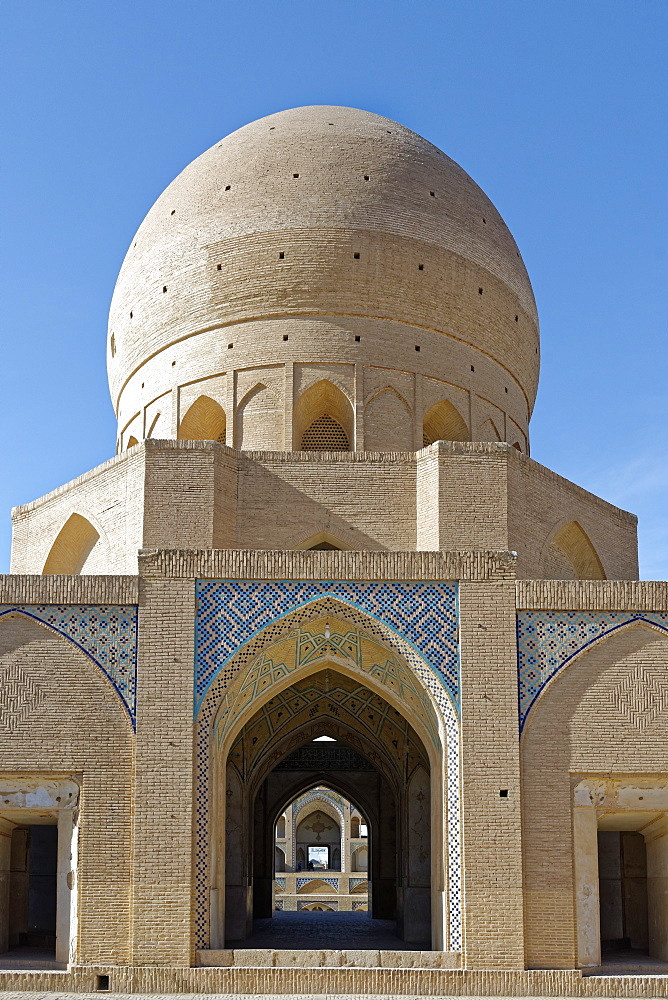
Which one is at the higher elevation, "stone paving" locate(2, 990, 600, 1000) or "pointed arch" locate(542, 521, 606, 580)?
"pointed arch" locate(542, 521, 606, 580)

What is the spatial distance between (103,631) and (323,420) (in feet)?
13.2

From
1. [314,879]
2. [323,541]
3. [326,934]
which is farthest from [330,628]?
[314,879]

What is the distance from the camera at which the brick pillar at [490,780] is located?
7.88 metres

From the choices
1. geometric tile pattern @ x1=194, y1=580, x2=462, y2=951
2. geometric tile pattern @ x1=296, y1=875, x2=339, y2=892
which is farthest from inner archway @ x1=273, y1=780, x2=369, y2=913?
geometric tile pattern @ x1=194, y1=580, x2=462, y2=951

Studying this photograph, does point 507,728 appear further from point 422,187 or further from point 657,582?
point 422,187

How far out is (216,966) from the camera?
7879 millimetres

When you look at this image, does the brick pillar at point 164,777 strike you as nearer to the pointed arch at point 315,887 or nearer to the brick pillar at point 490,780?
the brick pillar at point 490,780

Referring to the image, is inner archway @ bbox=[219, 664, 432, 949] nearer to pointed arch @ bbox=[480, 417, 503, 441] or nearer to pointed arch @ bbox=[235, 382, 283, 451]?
pointed arch @ bbox=[235, 382, 283, 451]

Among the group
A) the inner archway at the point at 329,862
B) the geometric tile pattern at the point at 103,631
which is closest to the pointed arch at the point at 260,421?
the geometric tile pattern at the point at 103,631

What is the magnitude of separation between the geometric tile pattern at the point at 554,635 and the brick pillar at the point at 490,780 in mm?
92

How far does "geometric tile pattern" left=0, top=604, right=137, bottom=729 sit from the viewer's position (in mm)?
8242

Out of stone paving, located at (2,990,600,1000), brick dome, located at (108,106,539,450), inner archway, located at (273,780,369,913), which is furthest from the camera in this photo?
inner archway, located at (273,780,369,913)

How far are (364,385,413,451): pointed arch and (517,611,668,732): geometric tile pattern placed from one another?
10.7 feet

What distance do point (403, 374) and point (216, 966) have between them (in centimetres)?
575
